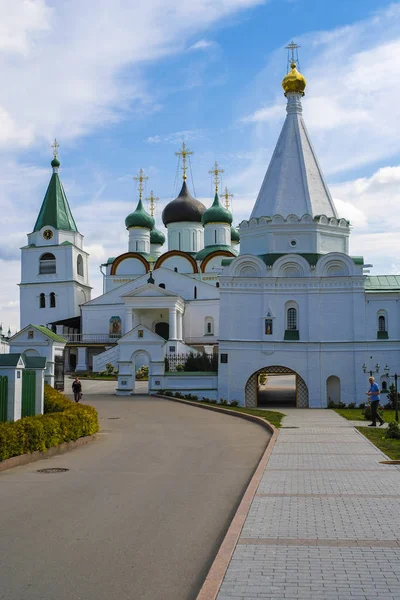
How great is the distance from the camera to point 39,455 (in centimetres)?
1191

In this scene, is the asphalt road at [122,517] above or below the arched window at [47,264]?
below

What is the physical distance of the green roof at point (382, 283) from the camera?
27078 millimetres

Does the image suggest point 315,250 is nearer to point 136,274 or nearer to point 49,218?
point 136,274

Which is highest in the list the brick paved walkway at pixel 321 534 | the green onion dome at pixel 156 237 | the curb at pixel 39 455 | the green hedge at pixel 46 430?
the green onion dome at pixel 156 237

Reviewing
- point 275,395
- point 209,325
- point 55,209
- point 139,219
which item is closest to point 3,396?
point 275,395

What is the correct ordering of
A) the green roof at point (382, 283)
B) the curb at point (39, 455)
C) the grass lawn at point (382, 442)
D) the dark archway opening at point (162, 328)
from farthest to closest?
the dark archway opening at point (162, 328) < the green roof at point (382, 283) < the grass lawn at point (382, 442) < the curb at point (39, 455)

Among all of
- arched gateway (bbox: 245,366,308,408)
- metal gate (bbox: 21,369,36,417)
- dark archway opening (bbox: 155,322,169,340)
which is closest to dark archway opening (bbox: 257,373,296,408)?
arched gateway (bbox: 245,366,308,408)

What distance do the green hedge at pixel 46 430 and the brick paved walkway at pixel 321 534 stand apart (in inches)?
159

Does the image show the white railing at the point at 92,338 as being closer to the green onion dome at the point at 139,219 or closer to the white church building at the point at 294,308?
the green onion dome at the point at 139,219

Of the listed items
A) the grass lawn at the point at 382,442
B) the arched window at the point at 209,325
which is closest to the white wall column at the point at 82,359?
the arched window at the point at 209,325

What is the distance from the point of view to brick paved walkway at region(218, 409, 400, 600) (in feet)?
16.9

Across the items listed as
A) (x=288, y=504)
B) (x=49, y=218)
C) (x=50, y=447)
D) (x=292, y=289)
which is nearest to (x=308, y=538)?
(x=288, y=504)

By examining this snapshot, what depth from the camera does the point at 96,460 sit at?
11766mm

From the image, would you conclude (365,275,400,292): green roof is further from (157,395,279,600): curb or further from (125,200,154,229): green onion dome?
(125,200,154,229): green onion dome
